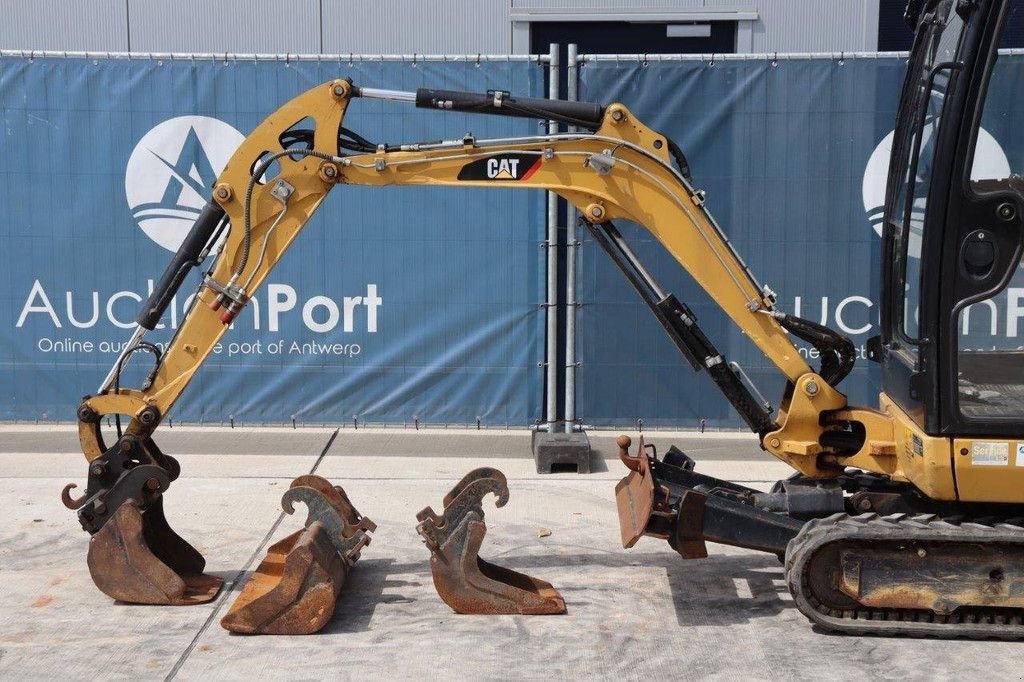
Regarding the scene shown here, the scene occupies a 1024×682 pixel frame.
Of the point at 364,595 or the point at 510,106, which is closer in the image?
the point at 510,106

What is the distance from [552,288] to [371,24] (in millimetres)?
5314

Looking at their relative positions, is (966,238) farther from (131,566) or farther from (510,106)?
(131,566)

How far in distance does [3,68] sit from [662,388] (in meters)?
5.42

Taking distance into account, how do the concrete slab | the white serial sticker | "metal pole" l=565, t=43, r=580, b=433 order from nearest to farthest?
the white serial sticker, "metal pole" l=565, t=43, r=580, b=433, the concrete slab

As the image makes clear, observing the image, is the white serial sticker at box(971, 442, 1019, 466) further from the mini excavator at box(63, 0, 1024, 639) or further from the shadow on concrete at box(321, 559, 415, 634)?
the shadow on concrete at box(321, 559, 415, 634)

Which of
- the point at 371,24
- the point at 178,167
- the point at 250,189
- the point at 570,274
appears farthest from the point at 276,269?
the point at 371,24

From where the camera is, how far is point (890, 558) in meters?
5.08

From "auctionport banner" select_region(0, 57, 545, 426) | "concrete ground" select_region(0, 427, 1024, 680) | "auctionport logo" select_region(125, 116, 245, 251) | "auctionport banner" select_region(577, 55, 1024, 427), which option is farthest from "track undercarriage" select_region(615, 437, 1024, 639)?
"auctionport logo" select_region(125, 116, 245, 251)

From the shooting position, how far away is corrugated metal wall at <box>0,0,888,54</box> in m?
12.7

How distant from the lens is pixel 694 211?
564 centimetres

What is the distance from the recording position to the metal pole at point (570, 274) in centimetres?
845

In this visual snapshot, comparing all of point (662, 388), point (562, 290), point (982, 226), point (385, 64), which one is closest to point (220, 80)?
point (385, 64)

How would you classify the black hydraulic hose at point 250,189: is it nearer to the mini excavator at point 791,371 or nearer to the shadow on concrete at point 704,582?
the mini excavator at point 791,371

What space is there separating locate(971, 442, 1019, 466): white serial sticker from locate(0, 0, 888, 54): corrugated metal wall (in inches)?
333
